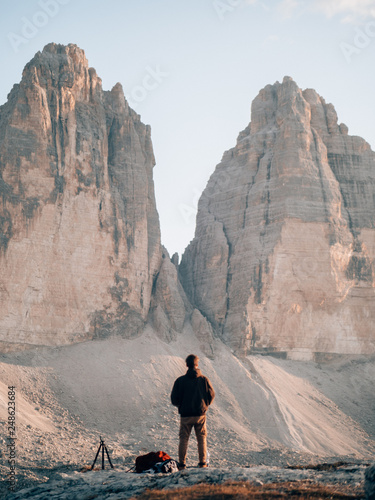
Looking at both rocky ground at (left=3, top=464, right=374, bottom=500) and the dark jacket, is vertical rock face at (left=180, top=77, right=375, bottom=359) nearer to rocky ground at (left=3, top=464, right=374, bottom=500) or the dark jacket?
rocky ground at (left=3, top=464, right=374, bottom=500)

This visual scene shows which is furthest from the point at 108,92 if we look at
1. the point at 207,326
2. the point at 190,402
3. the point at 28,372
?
the point at 190,402

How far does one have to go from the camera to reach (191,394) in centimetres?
1252

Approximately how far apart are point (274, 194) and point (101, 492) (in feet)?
115

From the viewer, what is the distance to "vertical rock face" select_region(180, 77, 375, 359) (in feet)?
144

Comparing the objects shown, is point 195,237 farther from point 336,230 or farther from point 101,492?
point 101,492

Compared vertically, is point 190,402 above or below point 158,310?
below

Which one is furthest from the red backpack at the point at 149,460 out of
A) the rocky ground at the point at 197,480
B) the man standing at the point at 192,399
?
the man standing at the point at 192,399

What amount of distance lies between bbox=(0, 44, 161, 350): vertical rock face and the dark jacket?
23159mm

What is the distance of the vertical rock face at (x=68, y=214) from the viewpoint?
35656mm

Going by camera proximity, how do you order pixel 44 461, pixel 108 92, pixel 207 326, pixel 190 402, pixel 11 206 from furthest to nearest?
pixel 108 92, pixel 207 326, pixel 11 206, pixel 44 461, pixel 190 402

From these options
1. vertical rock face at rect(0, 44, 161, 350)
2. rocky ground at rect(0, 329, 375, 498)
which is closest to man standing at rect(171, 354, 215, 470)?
rocky ground at rect(0, 329, 375, 498)

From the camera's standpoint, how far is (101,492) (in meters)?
12.7

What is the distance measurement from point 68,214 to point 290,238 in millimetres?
15066

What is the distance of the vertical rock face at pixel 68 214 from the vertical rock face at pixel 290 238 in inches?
226
